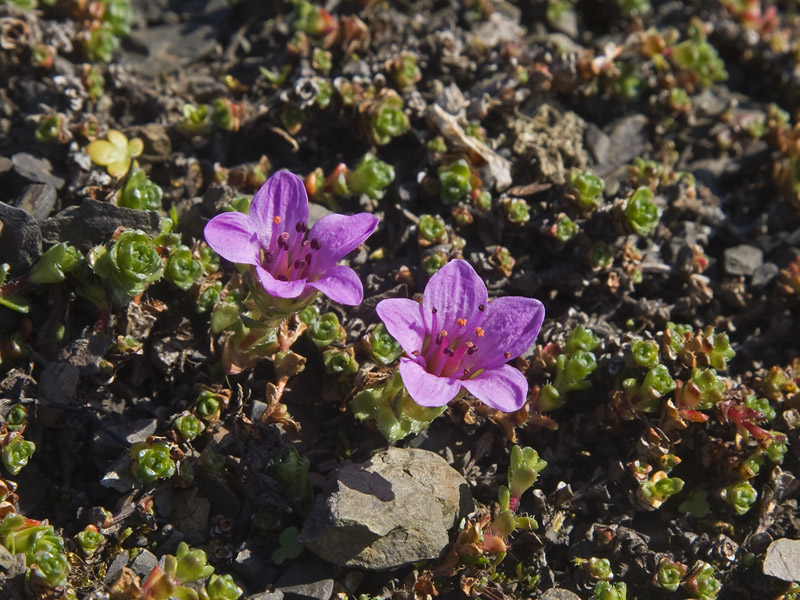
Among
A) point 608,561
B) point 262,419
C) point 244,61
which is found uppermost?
point 244,61

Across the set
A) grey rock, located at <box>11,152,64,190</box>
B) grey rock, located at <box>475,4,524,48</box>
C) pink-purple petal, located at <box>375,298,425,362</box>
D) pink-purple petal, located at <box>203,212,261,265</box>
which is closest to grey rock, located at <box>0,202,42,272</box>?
grey rock, located at <box>11,152,64,190</box>

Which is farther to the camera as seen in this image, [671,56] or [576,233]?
[671,56]

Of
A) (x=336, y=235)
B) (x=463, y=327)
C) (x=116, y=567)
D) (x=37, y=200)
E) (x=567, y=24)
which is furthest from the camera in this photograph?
(x=567, y=24)

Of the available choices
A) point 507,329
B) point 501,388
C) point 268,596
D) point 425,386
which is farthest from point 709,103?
point 268,596

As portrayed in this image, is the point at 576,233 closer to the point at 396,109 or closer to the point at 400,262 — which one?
the point at 400,262

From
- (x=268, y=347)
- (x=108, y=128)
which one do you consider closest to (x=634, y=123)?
(x=268, y=347)

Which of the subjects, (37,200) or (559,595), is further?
(37,200)

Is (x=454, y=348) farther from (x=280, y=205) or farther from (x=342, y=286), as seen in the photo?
(x=280, y=205)
